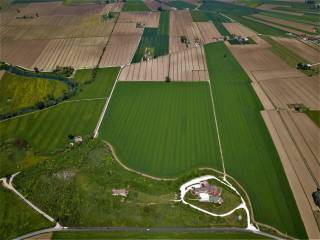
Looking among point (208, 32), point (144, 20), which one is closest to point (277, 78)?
point (208, 32)

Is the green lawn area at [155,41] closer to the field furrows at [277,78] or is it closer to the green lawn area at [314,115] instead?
the field furrows at [277,78]

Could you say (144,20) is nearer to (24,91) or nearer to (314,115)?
(24,91)

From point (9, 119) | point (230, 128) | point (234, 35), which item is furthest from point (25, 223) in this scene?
point (234, 35)

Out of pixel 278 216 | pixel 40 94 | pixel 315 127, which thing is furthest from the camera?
pixel 40 94

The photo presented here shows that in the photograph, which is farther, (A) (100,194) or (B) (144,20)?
(B) (144,20)

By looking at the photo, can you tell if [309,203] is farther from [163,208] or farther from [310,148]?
[163,208]

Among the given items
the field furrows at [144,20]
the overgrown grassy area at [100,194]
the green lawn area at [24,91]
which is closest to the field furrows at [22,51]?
the green lawn area at [24,91]

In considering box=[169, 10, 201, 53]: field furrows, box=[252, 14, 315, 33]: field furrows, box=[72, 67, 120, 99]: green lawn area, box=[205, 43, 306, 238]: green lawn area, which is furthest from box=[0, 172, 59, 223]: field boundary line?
box=[252, 14, 315, 33]: field furrows
